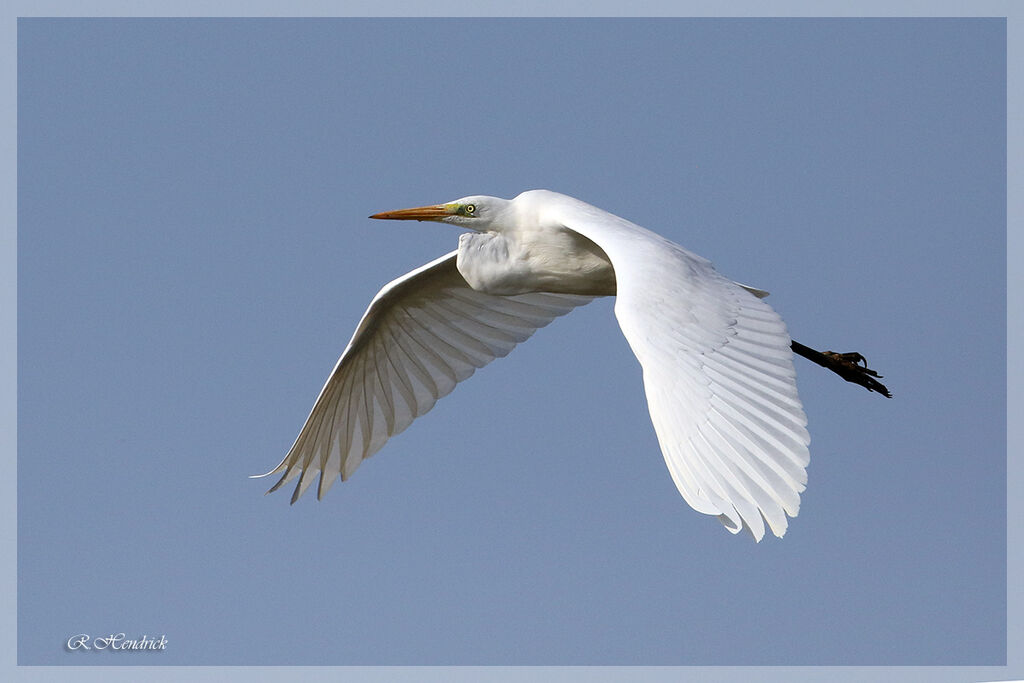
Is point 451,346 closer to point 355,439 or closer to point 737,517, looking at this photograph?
point 355,439

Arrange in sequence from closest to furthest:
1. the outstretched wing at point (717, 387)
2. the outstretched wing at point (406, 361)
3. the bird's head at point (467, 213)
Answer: the outstretched wing at point (717, 387) < the bird's head at point (467, 213) < the outstretched wing at point (406, 361)

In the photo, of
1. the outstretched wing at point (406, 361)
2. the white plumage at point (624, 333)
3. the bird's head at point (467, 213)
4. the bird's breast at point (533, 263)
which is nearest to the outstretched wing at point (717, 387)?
the white plumage at point (624, 333)

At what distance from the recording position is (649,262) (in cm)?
516

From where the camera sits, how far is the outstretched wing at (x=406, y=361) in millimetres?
7223

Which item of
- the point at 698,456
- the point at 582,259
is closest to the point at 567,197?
the point at 582,259

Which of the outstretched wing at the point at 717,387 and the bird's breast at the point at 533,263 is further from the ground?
the bird's breast at the point at 533,263

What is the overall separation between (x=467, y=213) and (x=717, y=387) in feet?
7.02

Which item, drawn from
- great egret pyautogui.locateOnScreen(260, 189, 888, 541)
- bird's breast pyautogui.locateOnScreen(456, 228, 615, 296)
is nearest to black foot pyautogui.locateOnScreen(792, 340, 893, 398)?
great egret pyautogui.locateOnScreen(260, 189, 888, 541)

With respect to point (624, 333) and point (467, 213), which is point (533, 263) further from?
point (624, 333)

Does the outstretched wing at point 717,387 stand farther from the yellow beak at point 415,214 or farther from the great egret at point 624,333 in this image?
the yellow beak at point 415,214

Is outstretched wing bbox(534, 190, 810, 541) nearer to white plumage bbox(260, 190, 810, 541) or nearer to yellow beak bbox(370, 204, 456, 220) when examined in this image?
white plumage bbox(260, 190, 810, 541)

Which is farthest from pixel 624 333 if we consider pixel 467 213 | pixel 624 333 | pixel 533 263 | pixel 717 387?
pixel 467 213

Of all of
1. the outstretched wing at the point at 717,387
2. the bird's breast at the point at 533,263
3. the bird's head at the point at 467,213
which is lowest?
the outstretched wing at the point at 717,387

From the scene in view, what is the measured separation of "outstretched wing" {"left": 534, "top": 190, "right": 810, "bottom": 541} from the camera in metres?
4.29
